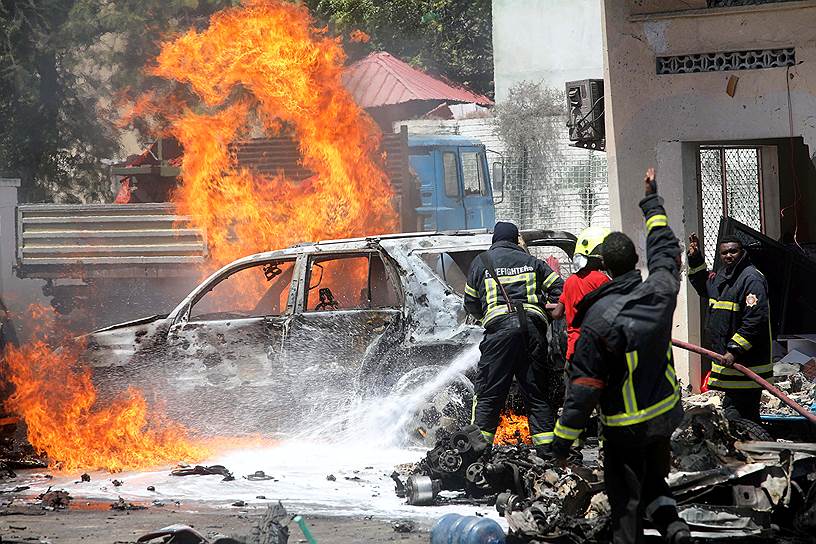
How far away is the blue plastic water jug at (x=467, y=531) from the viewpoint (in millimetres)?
5801

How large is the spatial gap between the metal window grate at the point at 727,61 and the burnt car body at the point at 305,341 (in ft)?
8.13

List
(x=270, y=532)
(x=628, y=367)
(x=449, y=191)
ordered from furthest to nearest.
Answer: (x=449, y=191) < (x=270, y=532) < (x=628, y=367)

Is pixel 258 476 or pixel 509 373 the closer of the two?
pixel 509 373

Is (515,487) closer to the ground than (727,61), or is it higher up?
closer to the ground

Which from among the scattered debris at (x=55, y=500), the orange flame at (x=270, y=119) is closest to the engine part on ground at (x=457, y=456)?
the scattered debris at (x=55, y=500)

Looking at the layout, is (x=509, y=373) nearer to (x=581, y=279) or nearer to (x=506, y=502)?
(x=581, y=279)

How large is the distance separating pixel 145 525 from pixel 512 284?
3000 mm

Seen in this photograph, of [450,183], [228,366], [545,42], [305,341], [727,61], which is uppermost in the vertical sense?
[545,42]

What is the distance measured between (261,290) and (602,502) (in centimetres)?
767

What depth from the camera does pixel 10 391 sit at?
9984 mm

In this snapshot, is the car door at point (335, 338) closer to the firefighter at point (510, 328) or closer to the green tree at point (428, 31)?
the firefighter at point (510, 328)

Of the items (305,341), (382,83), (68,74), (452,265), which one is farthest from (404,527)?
(382,83)

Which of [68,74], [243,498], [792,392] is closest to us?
[243,498]

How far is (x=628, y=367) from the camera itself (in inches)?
207
